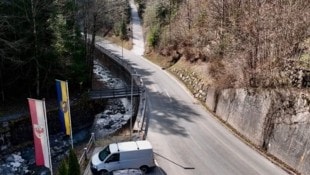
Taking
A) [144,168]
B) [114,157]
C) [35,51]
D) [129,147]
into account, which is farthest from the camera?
[35,51]

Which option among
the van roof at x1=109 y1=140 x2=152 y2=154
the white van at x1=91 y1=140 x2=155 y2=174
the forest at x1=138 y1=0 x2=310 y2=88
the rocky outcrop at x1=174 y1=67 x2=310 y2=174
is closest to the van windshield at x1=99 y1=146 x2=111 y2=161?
the white van at x1=91 y1=140 x2=155 y2=174

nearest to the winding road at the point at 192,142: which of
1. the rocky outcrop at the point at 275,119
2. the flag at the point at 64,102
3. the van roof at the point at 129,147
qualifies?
the rocky outcrop at the point at 275,119

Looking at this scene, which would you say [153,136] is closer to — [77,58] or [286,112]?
[286,112]

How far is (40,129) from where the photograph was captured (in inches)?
545

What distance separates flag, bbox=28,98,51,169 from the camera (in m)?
13.3

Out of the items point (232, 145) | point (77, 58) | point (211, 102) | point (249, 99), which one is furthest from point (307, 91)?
point (77, 58)

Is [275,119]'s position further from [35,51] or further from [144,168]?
[35,51]

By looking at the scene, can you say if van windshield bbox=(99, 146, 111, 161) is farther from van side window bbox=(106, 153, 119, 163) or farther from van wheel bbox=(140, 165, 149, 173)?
van wheel bbox=(140, 165, 149, 173)

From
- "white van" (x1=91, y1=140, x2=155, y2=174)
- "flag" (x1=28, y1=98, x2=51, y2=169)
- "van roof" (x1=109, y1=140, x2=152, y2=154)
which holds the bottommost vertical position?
"white van" (x1=91, y1=140, x2=155, y2=174)

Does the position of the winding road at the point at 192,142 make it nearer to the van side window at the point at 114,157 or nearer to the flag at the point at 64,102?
the van side window at the point at 114,157

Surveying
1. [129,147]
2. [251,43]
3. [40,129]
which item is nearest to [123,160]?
[129,147]

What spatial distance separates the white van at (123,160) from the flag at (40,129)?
3.86 m

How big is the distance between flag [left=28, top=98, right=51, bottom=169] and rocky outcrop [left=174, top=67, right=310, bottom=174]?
12701 mm

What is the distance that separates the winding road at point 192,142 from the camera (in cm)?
1864
